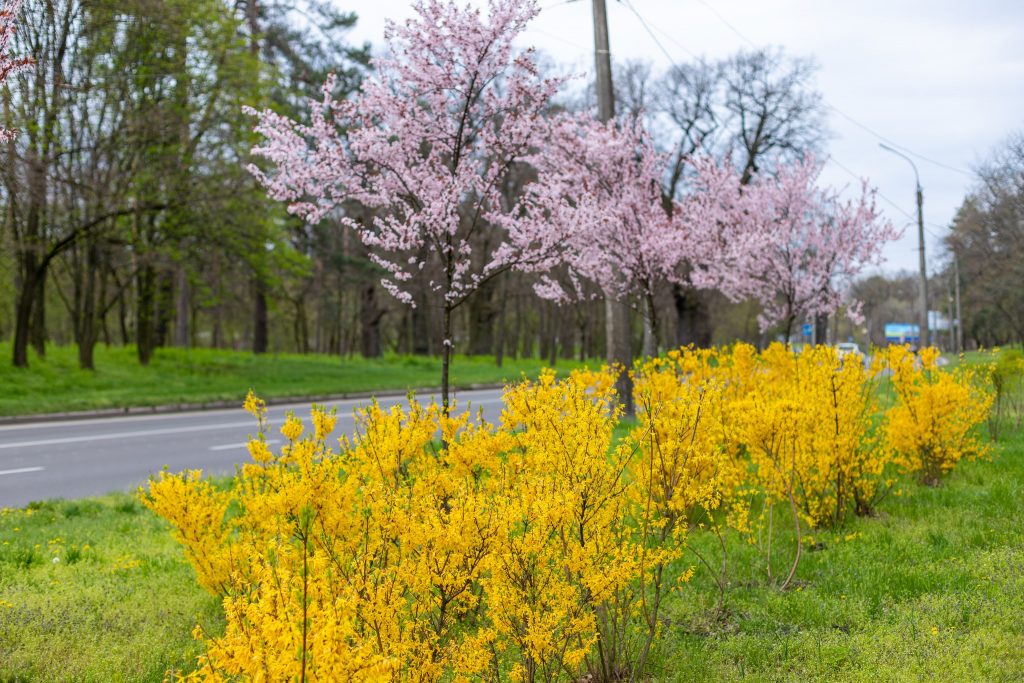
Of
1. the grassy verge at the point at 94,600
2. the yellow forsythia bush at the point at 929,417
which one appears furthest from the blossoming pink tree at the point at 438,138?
the yellow forsythia bush at the point at 929,417

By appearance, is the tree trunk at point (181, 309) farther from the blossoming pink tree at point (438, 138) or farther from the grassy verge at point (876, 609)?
the grassy verge at point (876, 609)

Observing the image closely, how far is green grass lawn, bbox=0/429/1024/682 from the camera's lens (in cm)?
361

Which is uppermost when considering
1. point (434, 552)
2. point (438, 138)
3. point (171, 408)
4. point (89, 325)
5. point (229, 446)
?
point (438, 138)

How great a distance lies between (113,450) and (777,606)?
9133 mm

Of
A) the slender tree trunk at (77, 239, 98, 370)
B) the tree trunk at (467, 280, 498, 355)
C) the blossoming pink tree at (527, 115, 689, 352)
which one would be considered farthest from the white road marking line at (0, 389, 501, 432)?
the tree trunk at (467, 280, 498, 355)

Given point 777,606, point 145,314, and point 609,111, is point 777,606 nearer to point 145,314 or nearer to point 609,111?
point 609,111

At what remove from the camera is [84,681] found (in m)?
3.55

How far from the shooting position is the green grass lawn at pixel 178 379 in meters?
14.5

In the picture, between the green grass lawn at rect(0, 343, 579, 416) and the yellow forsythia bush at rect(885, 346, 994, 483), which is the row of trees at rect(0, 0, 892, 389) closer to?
the green grass lawn at rect(0, 343, 579, 416)

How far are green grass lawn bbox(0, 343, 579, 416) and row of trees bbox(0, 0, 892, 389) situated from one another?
737 mm

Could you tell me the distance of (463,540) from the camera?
9.87 feet

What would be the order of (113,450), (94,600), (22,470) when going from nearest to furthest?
(94,600) < (22,470) < (113,450)

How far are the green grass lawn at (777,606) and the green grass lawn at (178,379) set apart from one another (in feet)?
22.8

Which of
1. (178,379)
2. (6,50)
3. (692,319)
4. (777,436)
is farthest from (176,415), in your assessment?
(692,319)
